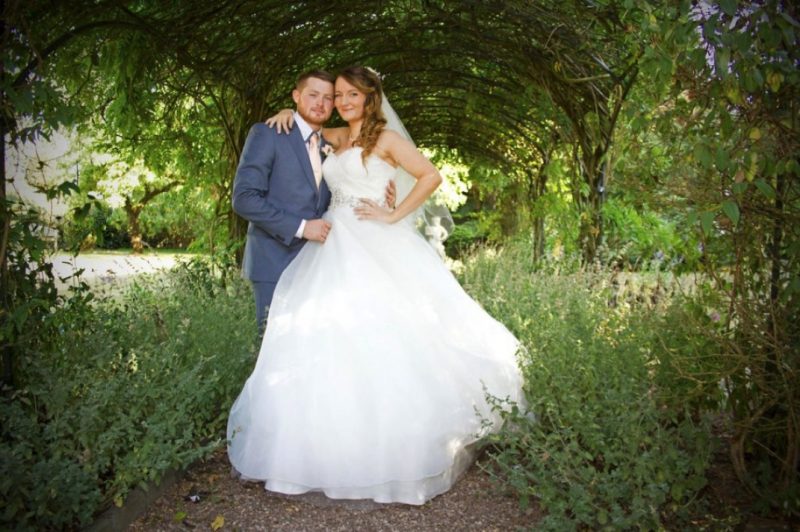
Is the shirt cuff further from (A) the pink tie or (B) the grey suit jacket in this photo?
(A) the pink tie

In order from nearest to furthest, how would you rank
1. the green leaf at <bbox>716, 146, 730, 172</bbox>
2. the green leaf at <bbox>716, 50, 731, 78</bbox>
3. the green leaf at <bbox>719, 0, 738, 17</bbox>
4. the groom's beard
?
the green leaf at <bbox>719, 0, 738, 17</bbox>, the green leaf at <bbox>716, 50, 731, 78</bbox>, the green leaf at <bbox>716, 146, 730, 172</bbox>, the groom's beard

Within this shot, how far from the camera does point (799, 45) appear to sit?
7.31 feet

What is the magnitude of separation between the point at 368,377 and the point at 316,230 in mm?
843

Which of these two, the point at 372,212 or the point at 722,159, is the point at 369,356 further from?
the point at 722,159

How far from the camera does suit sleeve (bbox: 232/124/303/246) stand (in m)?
3.47

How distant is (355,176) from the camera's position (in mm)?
3578

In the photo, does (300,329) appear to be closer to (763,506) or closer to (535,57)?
(763,506)

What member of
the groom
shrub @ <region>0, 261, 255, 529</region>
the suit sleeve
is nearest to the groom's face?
Result: the groom

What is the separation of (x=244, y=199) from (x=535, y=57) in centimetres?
293

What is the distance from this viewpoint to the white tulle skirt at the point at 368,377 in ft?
9.52

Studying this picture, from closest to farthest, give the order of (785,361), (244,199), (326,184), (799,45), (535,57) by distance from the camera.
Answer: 1. (799,45)
2. (785,361)
3. (244,199)
4. (326,184)
5. (535,57)

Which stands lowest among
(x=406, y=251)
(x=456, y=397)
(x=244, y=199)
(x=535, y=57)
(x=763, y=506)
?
(x=763, y=506)

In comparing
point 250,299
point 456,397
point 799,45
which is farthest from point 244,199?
point 799,45

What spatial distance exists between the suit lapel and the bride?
0.09 metres
